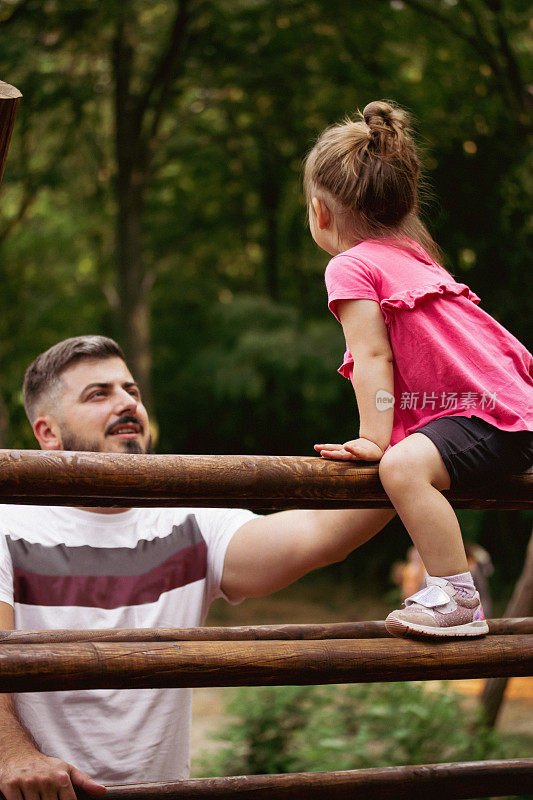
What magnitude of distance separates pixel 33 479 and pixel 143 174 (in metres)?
9.24

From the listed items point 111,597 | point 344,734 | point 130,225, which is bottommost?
point 344,734

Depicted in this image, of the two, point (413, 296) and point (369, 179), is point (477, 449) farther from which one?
point (369, 179)

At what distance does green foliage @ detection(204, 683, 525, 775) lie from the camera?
4.54m

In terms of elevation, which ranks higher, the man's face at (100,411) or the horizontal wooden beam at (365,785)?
the man's face at (100,411)

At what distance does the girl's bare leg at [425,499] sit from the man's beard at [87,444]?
834mm

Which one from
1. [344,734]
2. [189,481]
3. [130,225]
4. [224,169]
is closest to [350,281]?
[189,481]

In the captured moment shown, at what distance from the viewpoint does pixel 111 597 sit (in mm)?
2078

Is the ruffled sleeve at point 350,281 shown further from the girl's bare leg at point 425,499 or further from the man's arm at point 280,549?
the man's arm at point 280,549

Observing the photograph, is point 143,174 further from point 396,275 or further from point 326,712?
point 396,275

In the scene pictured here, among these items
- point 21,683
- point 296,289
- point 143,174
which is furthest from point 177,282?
point 21,683

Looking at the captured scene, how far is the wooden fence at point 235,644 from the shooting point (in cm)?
151

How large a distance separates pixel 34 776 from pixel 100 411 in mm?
972

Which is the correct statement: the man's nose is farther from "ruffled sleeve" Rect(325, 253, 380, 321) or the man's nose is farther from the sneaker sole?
the sneaker sole

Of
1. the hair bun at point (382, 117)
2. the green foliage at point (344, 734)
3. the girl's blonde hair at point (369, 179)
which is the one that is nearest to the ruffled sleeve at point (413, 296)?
the girl's blonde hair at point (369, 179)
